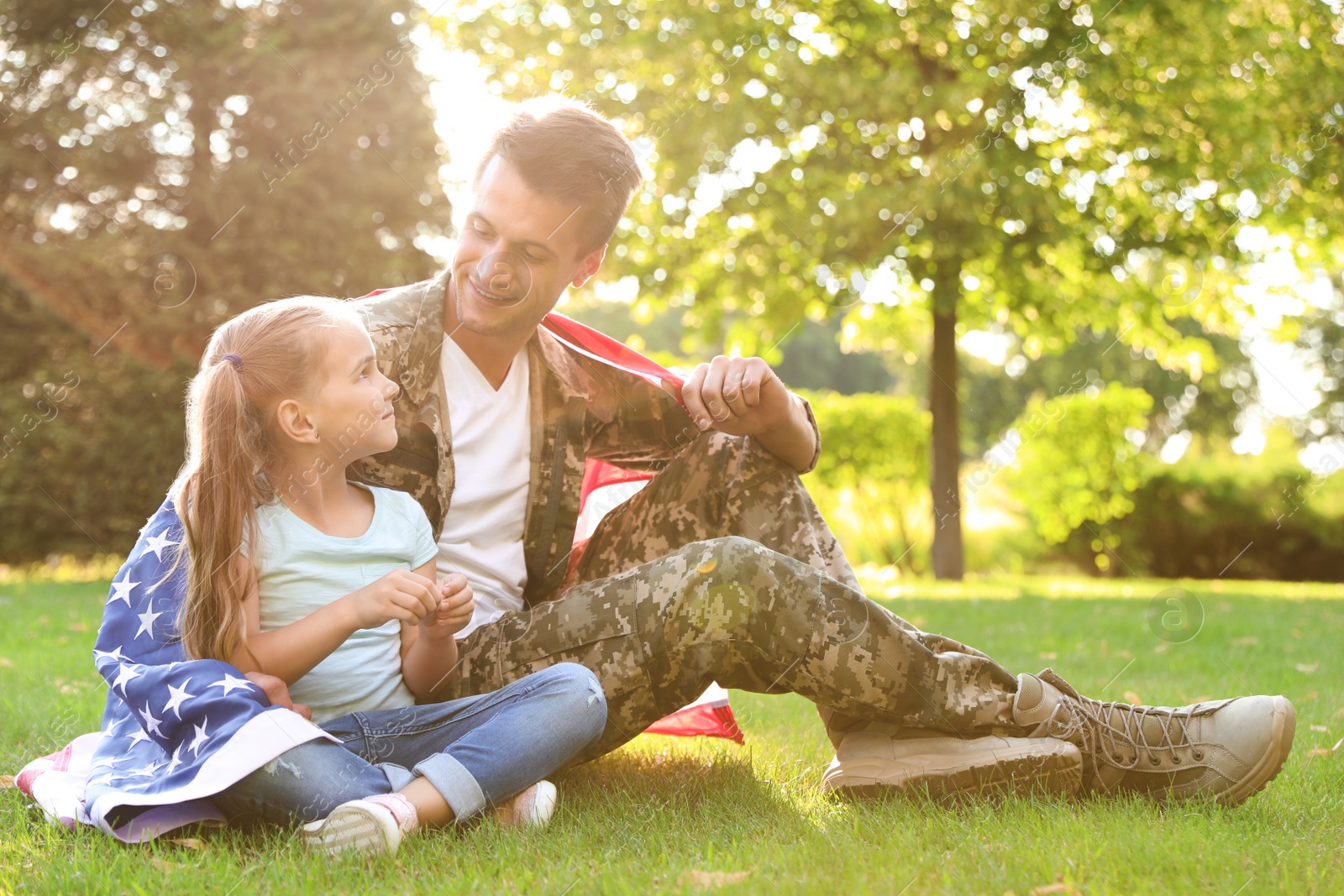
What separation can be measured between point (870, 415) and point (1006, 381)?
72.3 ft

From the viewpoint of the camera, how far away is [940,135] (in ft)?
31.3

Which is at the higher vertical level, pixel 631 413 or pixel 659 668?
pixel 631 413

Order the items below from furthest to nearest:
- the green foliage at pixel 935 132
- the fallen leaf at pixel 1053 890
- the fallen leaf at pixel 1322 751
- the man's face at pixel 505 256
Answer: the green foliage at pixel 935 132
the fallen leaf at pixel 1322 751
the man's face at pixel 505 256
the fallen leaf at pixel 1053 890

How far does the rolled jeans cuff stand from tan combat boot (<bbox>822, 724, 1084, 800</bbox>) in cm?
81

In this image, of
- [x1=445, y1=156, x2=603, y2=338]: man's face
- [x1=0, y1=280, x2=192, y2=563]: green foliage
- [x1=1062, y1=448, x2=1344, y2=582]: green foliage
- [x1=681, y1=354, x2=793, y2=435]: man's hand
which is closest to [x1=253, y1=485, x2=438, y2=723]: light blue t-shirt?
[x1=445, y1=156, x2=603, y2=338]: man's face

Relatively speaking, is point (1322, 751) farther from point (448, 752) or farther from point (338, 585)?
point (338, 585)

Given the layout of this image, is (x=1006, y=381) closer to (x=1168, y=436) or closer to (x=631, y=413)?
(x=1168, y=436)

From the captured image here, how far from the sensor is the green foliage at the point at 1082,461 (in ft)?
45.4

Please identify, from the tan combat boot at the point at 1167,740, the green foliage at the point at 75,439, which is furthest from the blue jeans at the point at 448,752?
the green foliage at the point at 75,439

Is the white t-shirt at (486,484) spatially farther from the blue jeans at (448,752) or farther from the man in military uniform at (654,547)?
the blue jeans at (448,752)

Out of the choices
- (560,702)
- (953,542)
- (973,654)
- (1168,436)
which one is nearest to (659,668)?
(560,702)

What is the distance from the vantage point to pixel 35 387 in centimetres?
1029

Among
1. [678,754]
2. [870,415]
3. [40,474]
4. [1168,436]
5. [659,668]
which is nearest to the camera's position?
[659,668]

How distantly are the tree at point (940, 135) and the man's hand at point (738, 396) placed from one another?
605 centimetres
